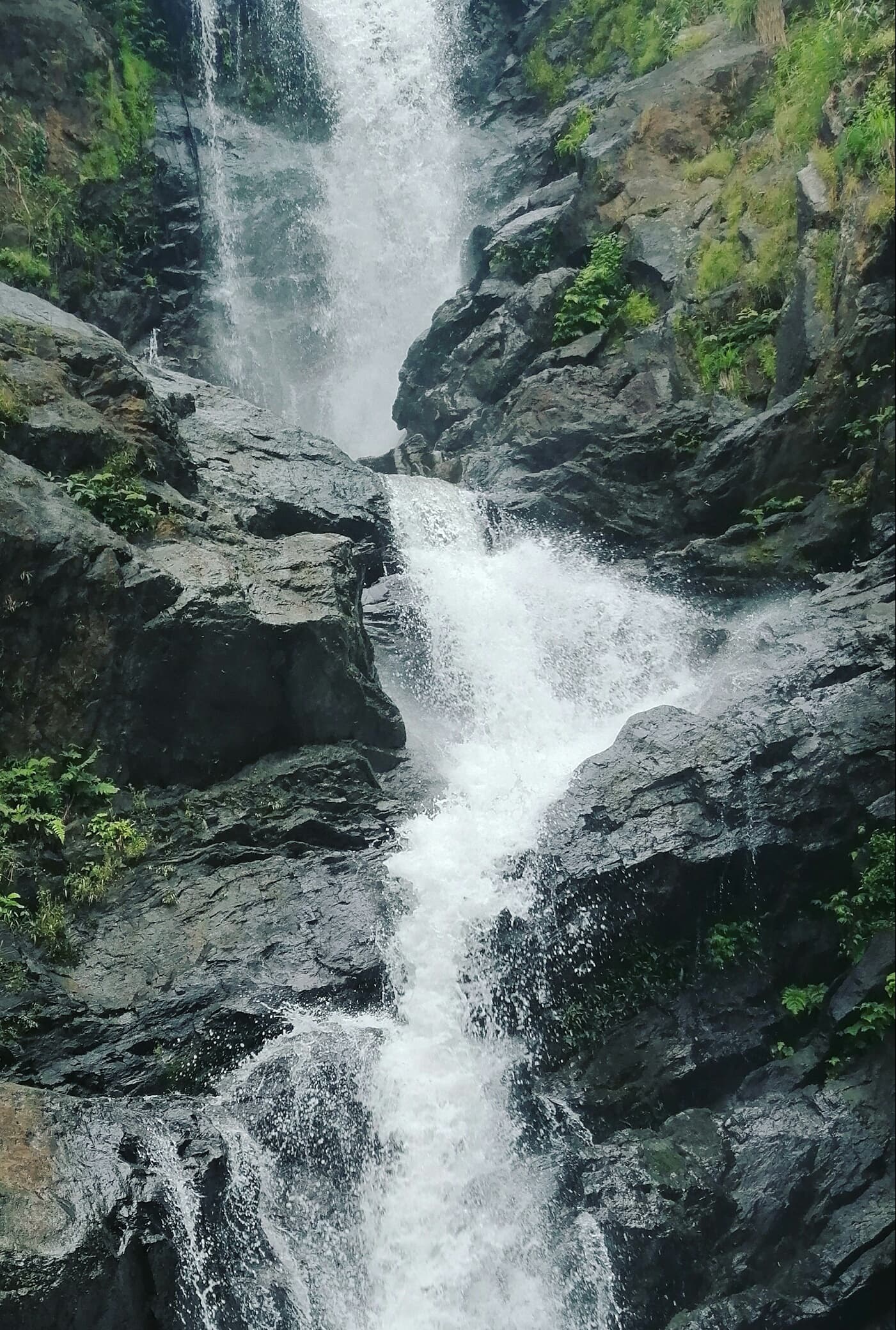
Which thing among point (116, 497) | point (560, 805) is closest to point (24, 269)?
point (116, 497)

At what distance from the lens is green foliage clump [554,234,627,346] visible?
640 inches

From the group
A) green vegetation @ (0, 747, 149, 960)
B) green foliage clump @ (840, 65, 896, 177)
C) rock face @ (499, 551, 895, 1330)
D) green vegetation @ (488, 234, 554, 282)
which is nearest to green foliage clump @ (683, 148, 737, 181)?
green vegetation @ (488, 234, 554, 282)

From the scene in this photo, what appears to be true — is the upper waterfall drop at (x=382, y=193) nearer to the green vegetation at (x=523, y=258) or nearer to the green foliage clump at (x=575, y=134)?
the green foliage clump at (x=575, y=134)

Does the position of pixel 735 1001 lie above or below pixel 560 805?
below

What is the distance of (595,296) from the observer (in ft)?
53.6

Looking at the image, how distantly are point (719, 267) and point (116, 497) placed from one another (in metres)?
9.56

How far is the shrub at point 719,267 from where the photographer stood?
1455 centimetres

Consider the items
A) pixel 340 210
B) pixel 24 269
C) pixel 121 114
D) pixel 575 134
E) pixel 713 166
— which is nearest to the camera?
pixel 713 166

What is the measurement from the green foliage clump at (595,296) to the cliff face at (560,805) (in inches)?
53.4

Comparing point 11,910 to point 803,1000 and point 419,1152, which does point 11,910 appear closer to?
point 419,1152

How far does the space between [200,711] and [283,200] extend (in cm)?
1723

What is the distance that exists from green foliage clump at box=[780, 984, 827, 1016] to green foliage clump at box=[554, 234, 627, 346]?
→ 36.6 ft

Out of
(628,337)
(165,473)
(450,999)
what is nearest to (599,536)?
(628,337)

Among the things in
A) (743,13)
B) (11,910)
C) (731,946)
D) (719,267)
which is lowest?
(731,946)
